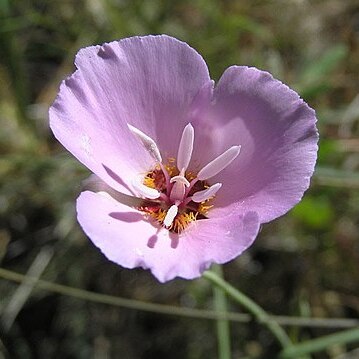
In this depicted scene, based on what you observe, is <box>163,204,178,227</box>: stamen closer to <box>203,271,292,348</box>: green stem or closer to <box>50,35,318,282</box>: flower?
<box>50,35,318,282</box>: flower

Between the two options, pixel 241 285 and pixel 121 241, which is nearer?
pixel 121 241

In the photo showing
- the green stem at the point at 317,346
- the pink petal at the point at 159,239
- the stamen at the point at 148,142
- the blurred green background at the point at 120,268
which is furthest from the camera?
the blurred green background at the point at 120,268

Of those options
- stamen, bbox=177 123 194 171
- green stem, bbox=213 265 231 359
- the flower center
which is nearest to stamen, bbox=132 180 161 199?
the flower center

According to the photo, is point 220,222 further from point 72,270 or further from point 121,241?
point 72,270

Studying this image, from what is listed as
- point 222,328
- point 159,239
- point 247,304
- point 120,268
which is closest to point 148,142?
point 159,239

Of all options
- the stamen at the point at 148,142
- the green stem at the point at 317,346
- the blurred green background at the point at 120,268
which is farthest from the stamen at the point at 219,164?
the blurred green background at the point at 120,268

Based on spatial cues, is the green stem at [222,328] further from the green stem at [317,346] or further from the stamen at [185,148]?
the stamen at [185,148]

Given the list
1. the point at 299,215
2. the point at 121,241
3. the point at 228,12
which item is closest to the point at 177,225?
the point at 121,241

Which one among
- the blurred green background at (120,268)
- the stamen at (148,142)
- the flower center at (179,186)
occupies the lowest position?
the blurred green background at (120,268)
